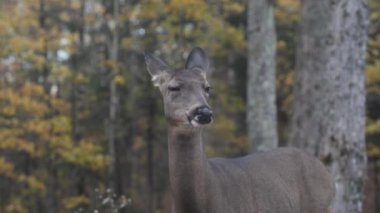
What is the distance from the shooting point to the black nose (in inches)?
193

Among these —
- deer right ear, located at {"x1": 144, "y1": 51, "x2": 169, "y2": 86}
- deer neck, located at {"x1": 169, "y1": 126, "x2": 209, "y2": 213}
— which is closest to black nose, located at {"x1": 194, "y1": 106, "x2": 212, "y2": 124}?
deer neck, located at {"x1": 169, "y1": 126, "x2": 209, "y2": 213}

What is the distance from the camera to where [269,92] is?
1096 centimetres

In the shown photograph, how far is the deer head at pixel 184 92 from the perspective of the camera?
5.03 meters

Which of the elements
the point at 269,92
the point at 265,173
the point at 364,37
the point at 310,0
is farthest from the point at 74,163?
the point at 265,173

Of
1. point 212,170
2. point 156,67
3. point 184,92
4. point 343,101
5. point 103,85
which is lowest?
point 212,170

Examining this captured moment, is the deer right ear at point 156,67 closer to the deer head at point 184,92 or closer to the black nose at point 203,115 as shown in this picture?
the deer head at point 184,92

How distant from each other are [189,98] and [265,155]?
1.81 m

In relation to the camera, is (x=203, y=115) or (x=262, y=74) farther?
(x=262, y=74)

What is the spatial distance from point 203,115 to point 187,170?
22.5 inches

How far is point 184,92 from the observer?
17.5 feet

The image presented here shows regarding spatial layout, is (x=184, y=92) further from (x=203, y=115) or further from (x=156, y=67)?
(x=156, y=67)

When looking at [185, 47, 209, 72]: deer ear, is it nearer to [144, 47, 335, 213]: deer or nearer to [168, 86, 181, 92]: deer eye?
[144, 47, 335, 213]: deer

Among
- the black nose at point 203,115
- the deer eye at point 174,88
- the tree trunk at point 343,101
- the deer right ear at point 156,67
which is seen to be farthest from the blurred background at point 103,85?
the black nose at point 203,115

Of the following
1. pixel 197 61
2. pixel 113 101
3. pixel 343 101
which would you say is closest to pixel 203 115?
pixel 197 61
